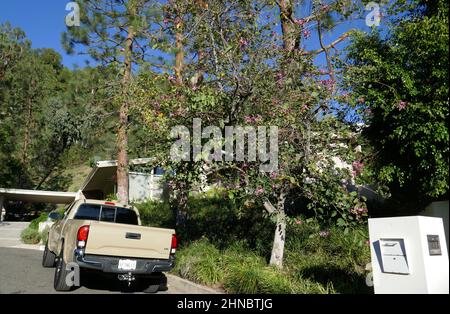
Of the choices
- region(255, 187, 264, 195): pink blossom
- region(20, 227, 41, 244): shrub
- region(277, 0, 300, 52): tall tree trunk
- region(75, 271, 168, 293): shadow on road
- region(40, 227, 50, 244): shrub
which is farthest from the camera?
region(20, 227, 41, 244): shrub

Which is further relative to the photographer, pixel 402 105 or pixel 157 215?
pixel 157 215

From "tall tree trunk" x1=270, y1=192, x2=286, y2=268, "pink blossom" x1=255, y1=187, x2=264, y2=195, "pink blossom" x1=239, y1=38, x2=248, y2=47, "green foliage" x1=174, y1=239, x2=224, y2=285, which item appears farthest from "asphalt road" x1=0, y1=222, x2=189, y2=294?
"pink blossom" x1=239, y1=38, x2=248, y2=47

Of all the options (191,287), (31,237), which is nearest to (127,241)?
(191,287)

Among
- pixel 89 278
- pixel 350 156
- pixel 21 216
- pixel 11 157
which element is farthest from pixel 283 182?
pixel 21 216

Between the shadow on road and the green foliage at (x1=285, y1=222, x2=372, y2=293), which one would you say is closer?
the green foliage at (x1=285, y1=222, x2=372, y2=293)

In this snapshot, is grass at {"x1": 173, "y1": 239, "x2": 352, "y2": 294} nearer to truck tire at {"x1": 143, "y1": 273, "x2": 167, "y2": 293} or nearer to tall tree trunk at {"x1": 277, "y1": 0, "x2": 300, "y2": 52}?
truck tire at {"x1": 143, "y1": 273, "x2": 167, "y2": 293}

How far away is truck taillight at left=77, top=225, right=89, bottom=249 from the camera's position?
703 centimetres

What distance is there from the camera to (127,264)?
738cm

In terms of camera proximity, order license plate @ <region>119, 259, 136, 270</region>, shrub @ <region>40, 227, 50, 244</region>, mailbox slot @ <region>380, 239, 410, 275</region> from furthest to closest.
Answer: shrub @ <region>40, 227, 50, 244</region>
license plate @ <region>119, 259, 136, 270</region>
mailbox slot @ <region>380, 239, 410, 275</region>

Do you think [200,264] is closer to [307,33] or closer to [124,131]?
[307,33]

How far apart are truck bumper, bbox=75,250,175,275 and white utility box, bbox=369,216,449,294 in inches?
164

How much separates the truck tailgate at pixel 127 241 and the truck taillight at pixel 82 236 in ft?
0.19

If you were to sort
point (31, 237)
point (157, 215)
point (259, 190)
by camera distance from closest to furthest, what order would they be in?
point (259, 190)
point (157, 215)
point (31, 237)

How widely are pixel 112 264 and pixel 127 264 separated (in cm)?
29
